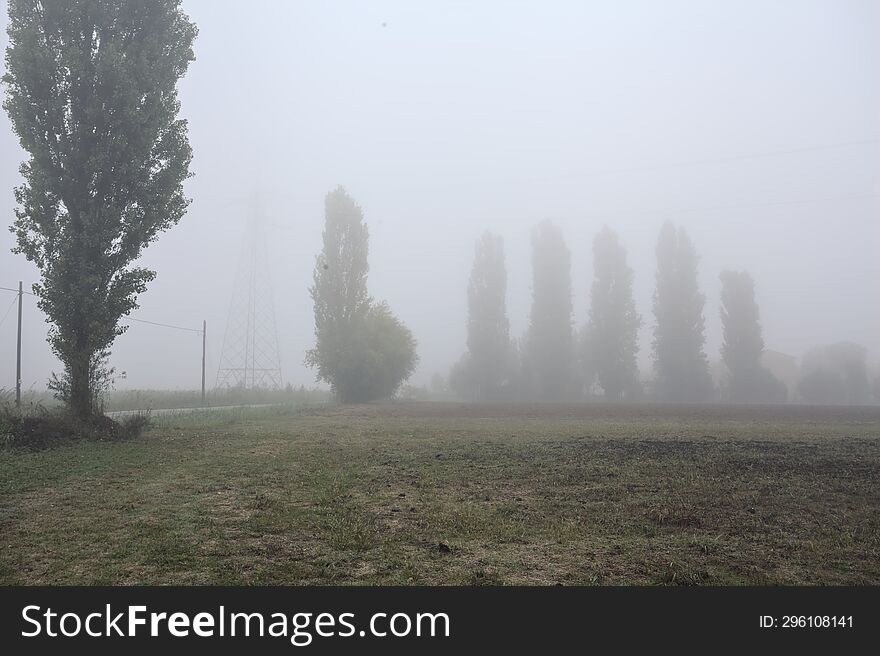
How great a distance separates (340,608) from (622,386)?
227ft

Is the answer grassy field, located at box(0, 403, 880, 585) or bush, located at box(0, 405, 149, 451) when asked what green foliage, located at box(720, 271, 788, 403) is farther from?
bush, located at box(0, 405, 149, 451)

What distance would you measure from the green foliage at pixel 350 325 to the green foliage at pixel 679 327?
35742mm

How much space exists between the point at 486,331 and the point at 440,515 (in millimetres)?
67270

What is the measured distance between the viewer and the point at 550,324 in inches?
2913

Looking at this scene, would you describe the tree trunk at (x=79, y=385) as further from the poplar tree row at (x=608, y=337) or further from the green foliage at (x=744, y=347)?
the green foliage at (x=744, y=347)

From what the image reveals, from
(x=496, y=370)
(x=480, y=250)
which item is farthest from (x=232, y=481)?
(x=480, y=250)

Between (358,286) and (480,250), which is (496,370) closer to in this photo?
(480,250)

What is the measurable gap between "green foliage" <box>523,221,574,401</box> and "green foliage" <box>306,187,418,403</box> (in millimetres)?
23822

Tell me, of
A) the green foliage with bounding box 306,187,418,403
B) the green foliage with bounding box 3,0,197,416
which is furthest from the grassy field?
the green foliage with bounding box 306,187,418,403

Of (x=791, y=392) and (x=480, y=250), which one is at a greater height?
(x=480, y=250)

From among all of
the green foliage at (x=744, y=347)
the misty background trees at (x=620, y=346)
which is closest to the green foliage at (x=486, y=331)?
the misty background trees at (x=620, y=346)

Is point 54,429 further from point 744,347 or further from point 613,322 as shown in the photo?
point 744,347

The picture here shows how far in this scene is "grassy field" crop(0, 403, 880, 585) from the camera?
18.5 ft

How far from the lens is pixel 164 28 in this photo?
59.3ft
